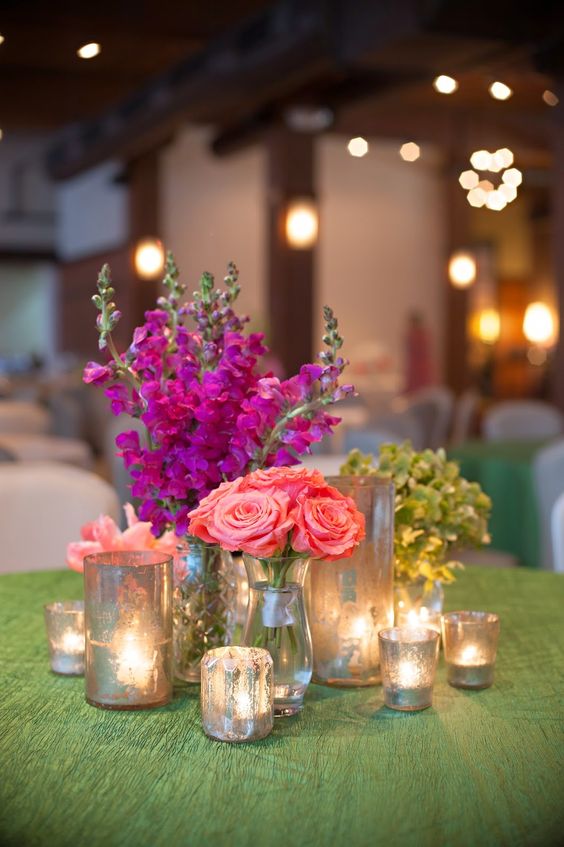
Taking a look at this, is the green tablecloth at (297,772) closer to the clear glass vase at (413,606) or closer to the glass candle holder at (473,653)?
the glass candle holder at (473,653)

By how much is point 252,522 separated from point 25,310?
16.0 meters

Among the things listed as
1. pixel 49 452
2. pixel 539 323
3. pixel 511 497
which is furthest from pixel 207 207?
pixel 511 497

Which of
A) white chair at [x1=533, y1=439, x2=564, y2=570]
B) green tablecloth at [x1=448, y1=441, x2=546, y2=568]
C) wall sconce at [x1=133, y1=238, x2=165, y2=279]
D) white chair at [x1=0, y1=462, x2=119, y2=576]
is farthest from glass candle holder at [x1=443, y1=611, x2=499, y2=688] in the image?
wall sconce at [x1=133, y1=238, x2=165, y2=279]

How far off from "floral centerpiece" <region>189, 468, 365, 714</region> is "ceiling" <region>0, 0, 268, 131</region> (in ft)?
9.83

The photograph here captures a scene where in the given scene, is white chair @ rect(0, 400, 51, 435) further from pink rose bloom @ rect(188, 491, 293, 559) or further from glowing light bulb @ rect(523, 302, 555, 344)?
glowing light bulb @ rect(523, 302, 555, 344)

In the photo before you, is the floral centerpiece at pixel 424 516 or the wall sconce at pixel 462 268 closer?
the floral centerpiece at pixel 424 516

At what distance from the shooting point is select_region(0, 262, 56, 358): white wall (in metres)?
16.5

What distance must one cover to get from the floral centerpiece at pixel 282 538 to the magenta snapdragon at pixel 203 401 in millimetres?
68

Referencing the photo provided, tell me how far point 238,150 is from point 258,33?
475 centimetres

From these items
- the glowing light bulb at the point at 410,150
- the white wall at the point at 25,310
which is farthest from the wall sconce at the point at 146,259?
the white wall at the point at 25,310

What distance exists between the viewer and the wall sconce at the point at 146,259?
11062mm

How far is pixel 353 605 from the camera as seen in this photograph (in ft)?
4.65

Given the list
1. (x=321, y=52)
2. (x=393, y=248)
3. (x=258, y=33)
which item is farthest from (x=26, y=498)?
(x=393, y=248)

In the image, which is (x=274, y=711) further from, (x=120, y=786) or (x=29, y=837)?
(x=29, y=837)
